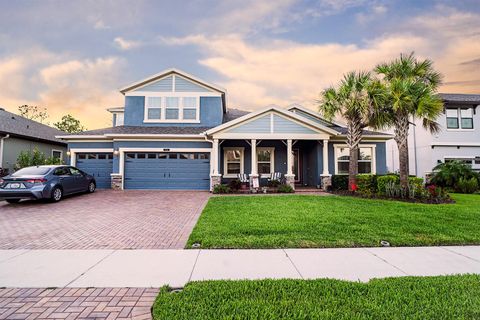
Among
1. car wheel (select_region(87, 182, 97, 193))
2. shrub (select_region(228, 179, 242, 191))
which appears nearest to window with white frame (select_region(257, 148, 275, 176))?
shrub (select_region(228, 179, 242, 191))

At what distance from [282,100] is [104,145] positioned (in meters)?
14.7

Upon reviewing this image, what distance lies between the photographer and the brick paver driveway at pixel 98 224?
5.11m

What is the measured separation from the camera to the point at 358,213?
7660mm

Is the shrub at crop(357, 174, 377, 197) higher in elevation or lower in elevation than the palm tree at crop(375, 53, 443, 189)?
lower

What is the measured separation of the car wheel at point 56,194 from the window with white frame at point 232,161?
8659 mm

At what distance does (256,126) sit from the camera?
13758 millimetres

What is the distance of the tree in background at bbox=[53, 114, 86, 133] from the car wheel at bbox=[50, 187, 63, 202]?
35.3 m

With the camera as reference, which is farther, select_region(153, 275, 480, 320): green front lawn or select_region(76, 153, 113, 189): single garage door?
select_region(76, 153, 113, 189): single garage door

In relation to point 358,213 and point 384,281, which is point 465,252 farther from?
point 358,213

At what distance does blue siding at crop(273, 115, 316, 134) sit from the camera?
543 inches

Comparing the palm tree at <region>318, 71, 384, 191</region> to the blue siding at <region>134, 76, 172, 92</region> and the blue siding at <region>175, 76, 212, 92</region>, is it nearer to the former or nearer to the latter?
the blue siding at <region>175, 76, 212, 92</region>

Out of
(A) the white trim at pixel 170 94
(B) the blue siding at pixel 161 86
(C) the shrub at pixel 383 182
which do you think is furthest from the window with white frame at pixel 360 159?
(B) the blue siding at pixel 161 86

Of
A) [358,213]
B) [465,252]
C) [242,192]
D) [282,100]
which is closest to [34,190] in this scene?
[242,192]

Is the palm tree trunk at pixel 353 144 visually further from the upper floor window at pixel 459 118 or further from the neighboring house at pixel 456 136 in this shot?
the upper floor window at pixel 459 118
